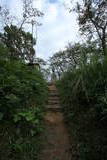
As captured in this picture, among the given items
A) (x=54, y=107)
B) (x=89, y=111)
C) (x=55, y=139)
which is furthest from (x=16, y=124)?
(x=54, y=107)

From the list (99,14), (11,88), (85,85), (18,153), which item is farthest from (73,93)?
(99,14)

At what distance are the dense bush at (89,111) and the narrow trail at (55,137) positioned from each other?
18 centimetres

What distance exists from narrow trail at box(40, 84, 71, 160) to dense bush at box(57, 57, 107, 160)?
0.60ft

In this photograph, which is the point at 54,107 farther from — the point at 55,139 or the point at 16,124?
the point at 16,124

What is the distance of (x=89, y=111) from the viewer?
4320 mm

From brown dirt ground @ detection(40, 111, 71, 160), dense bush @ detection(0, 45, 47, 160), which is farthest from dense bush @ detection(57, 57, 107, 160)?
dense bush @ detection(0, 45, 47, 160)

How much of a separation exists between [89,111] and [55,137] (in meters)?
0.89

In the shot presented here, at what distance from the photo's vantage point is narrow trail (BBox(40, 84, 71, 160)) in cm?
372

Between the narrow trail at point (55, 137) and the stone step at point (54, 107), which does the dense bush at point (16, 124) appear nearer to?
the narrow trail at point (55, 137)

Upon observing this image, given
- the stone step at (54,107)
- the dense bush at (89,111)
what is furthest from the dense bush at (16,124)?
the stone step at (54,107)

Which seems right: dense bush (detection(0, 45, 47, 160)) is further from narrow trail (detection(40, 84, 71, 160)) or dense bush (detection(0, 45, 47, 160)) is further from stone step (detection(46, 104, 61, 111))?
stone step (detection(46, 104, 61, 111))

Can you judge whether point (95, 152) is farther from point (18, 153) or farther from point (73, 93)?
point (73, 93)

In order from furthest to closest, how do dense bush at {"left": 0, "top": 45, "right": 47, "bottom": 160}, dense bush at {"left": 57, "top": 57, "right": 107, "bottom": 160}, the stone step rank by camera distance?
the stone step < dense bush at {"left": 57, "top": 57, "right": 107, "bottom": 160} < dense bush at {"left": 0, "top": 45, "right": 47, "bottom": 160}

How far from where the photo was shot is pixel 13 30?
711 inches
